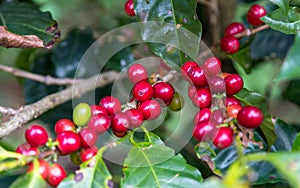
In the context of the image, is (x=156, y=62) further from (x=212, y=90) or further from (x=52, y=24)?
(x=212, y=90)

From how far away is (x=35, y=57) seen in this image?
1.92 m

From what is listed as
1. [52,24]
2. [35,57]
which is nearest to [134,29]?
[35,57]

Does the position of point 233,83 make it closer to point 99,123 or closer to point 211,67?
A: point 211,67

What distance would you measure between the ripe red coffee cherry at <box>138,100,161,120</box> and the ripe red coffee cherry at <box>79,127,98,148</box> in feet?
0.43

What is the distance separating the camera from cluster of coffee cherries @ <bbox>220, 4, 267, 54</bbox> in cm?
136

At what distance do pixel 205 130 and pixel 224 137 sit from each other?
0.05m

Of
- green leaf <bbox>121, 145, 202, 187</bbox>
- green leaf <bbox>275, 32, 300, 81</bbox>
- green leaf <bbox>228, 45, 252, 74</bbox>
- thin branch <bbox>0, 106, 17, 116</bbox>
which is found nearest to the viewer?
green leaf <bbox>275, 32, 300, 81</bbox>

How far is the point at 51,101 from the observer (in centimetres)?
136

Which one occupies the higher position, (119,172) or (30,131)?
(30,131)

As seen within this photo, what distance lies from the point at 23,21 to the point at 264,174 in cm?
83

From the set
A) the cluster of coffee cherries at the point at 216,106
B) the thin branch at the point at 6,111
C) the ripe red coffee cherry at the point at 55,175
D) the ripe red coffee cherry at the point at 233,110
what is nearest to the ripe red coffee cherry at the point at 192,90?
the cluster of coffee cherries at the point at 216,106

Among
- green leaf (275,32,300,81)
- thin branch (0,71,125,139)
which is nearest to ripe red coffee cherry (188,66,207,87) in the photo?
green leaf (275,32,300,81)

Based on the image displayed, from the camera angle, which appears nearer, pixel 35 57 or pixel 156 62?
pixel 156 62

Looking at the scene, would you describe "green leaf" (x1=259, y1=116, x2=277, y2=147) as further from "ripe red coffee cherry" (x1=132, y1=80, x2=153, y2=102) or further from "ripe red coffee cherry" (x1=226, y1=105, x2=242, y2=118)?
"ripe red coffee cherry" (x1=132, y1=80, x2=153, y2=102)
